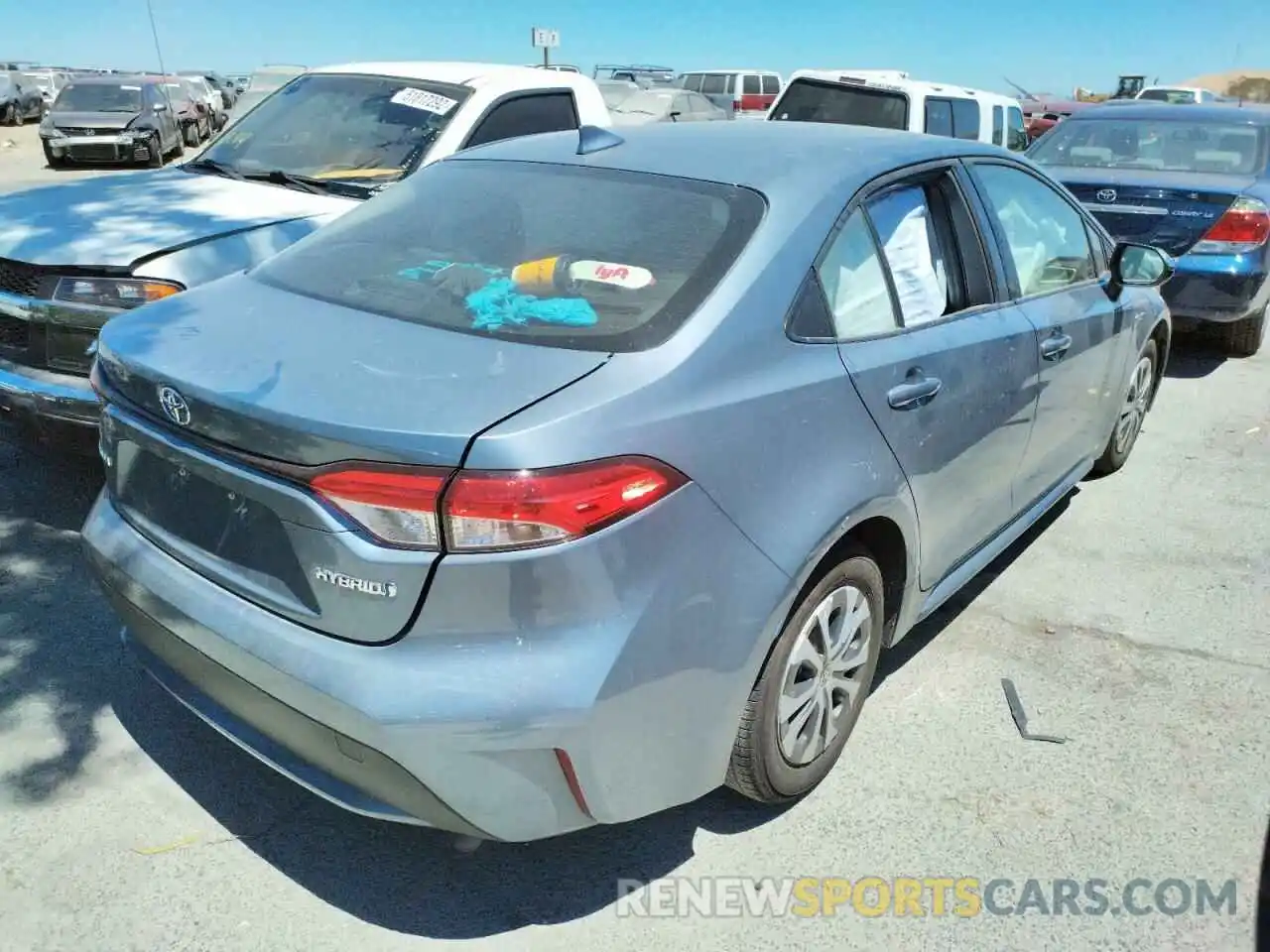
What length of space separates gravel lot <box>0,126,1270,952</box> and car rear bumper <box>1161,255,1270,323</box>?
3253 mm

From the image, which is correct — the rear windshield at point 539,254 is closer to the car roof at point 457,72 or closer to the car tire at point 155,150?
the car roof at point 457,72

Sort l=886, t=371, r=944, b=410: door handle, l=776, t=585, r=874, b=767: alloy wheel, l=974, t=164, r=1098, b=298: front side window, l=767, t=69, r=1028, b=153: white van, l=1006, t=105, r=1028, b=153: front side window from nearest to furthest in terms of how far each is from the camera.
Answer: l=776, t=585, r=874, b=767: alloy wheel, l=886, t=371, r=944, b=410: door handle, l=974, t=164, r=1098, b=298: front side window, l=767, t=69, r=1028, b=153: white van, l=1006, t=105, r=1028, b=153: front side window

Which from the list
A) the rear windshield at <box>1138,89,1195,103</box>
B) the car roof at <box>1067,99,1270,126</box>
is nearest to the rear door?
the car roof at <box>1067,99,1270,126</box>

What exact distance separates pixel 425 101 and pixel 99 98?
17518mm

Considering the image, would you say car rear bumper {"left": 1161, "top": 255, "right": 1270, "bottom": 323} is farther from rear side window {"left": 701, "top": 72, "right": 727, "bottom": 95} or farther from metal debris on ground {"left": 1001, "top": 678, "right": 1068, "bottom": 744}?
rear side window {"left": 701, "top": 72, "right": 727, "bottom": 95}

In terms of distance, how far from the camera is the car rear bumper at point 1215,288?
6.55 meters

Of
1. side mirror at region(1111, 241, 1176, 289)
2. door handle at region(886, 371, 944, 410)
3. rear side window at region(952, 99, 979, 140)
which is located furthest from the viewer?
rear side window at region(952, 99, 979, 140)

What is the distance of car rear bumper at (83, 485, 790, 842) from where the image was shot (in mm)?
1958

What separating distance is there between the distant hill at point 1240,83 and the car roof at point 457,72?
5053 centimetres

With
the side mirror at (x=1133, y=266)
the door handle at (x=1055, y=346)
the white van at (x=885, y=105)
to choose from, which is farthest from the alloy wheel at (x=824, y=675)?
the white van at (x=885, y=105)

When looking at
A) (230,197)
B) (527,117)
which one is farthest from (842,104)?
(230,197)

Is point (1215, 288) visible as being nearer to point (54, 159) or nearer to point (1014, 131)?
point (1014, 131)

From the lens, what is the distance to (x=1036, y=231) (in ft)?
12.5

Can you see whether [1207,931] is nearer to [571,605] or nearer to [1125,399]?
[571,605]
